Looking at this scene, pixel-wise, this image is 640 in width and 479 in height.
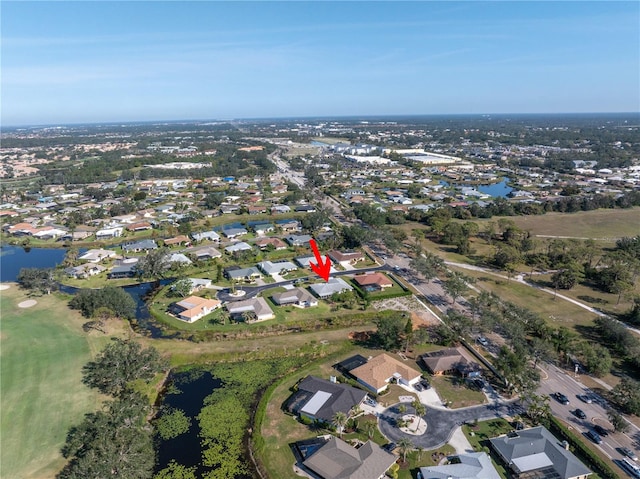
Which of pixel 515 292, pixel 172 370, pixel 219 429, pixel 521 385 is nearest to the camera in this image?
pixel 219 429

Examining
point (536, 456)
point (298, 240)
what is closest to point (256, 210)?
point (298, 240)

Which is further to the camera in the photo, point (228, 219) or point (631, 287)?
point (228, 219)

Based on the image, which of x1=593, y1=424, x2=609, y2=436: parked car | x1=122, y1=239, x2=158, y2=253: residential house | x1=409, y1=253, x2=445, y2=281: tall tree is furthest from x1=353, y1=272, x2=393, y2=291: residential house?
x1=122, y1=239, x2=158, y2=253: residential house

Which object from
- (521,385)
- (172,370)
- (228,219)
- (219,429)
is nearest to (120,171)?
(228,219)

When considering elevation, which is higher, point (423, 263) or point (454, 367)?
point (423, 263)

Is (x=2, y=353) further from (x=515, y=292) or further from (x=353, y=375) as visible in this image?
(x=515, y=292)

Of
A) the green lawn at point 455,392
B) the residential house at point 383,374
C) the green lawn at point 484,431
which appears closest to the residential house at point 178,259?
the residential house at point 383,374

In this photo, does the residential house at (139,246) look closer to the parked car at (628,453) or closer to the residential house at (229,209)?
the residential house at (229,209)
